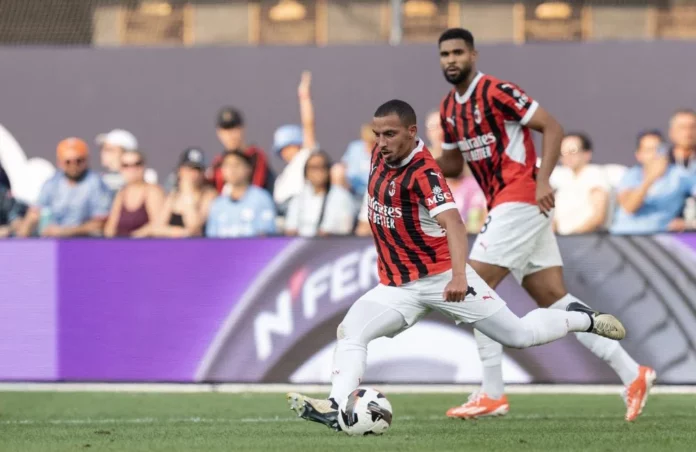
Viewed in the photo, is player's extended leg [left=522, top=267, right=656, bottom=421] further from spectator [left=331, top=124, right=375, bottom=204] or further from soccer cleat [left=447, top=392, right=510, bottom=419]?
spectator [left=331, top=124, right=375, bottom=204]

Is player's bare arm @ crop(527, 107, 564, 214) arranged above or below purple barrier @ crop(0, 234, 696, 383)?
above

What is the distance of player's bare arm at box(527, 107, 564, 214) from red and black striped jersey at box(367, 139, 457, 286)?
0.90 metres

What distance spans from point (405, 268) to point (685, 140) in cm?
550

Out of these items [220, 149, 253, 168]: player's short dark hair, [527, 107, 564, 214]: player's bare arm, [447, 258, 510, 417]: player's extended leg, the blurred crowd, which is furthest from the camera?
[220, 149, 253, 168]: player's short dark hair

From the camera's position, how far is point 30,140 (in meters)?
15.7

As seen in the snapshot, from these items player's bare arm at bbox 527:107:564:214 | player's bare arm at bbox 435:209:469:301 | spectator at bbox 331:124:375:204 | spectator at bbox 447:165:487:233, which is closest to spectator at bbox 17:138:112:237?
spectator at bbox 331:124:375:204

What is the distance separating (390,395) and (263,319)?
137cm

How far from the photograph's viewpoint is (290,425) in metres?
7.82

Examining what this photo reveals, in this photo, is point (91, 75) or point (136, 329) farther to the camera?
point (91, 75)

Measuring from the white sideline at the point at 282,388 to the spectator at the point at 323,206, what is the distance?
6.29ft

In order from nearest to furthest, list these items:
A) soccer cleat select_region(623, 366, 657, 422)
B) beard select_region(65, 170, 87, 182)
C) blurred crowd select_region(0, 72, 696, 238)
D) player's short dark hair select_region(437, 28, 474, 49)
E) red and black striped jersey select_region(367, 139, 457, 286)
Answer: red and black striped jersey select_region(367, 139, 457, 286) → player's short dark hair select_region(437, 28, 474, 49) → soccer cleat select_region(623, 366, 657, 422) → blurred crowd select_region(0, 72, 696, 238) → beard select_region(65, 170, 87, 182)

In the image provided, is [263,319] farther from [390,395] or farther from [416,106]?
[416,106]

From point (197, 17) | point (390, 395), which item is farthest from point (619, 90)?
point (390, 395)

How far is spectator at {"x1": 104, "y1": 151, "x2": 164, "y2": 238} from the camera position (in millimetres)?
12055
